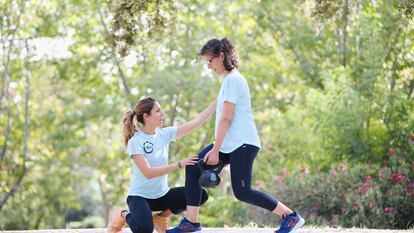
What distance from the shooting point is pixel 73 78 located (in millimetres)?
15578

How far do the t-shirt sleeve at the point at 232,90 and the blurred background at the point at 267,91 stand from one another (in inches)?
110

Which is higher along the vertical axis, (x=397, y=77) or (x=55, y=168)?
(x=397, y=77)

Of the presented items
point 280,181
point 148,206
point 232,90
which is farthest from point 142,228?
point 280,181

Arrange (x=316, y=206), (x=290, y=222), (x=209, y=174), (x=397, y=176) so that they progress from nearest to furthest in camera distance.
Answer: (x=209, y=174) → (x=290, y=222) → (x=397, y=176) → (x=316, y=206)

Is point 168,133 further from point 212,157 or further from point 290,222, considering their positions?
point 290,222

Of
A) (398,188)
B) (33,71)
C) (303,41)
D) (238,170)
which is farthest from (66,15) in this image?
(238,170)

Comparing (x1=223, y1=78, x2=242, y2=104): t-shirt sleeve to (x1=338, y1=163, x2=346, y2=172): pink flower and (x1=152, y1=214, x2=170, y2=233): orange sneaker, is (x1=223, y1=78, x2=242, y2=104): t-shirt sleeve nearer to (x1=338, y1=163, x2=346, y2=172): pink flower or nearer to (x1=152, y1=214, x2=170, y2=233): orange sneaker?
(x1=152, y1=214, x2=170, y2=233): orange sneaker

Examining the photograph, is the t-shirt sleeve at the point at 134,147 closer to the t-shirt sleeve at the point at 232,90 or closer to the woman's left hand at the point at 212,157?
the woman's left hand at the point at 212,157

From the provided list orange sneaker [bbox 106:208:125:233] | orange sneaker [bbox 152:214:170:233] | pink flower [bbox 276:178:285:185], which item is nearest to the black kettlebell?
orange sneaker [bbox 152:214:170:233]

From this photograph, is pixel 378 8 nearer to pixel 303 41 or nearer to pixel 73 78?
pixel 303 41

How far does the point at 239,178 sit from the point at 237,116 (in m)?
0.47

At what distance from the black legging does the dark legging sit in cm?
17

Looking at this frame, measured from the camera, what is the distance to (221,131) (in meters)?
5.19

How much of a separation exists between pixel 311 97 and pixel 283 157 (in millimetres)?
1504
